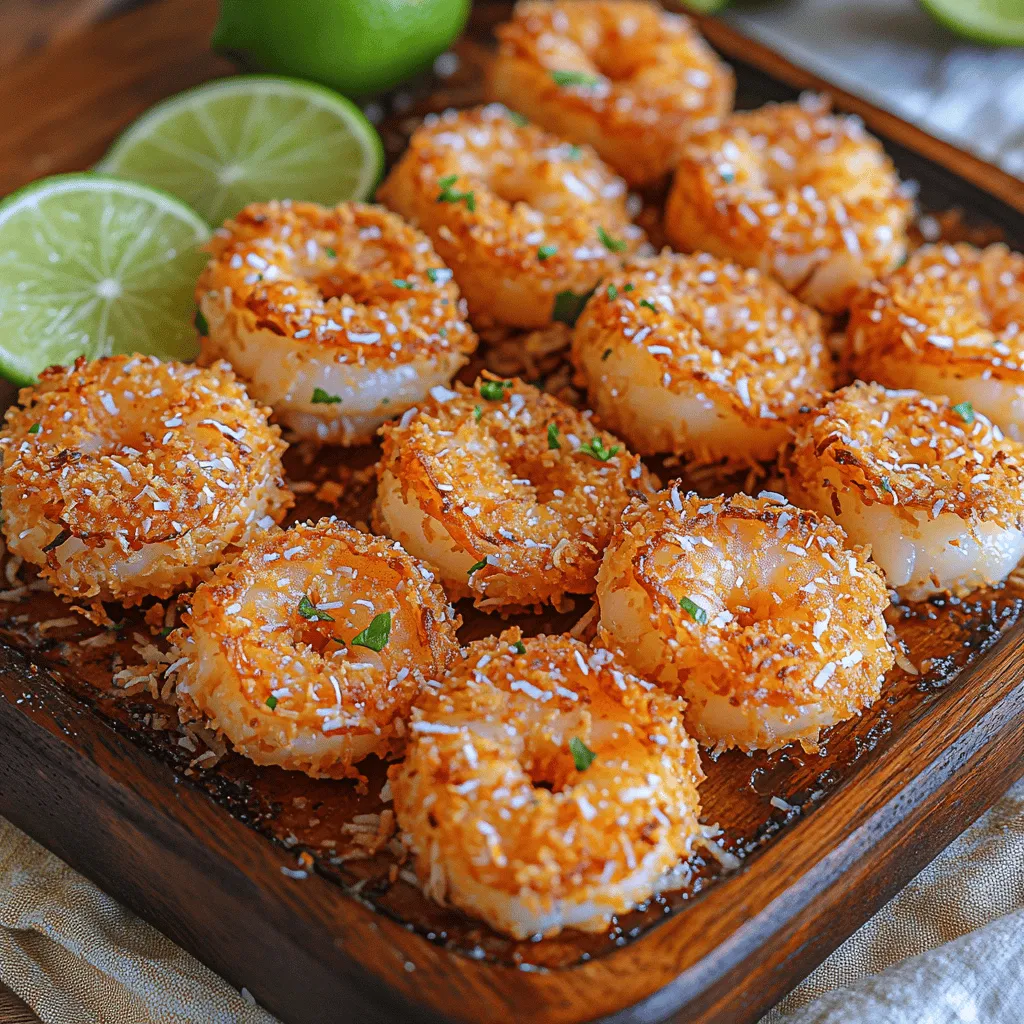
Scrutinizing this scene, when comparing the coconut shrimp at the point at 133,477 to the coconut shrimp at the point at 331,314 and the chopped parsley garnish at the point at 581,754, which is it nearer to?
the coconut shrimp at the point at 331,314

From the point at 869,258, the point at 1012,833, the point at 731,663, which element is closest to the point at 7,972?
the point at 731,663

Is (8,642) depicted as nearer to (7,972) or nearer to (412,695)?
(7,972)

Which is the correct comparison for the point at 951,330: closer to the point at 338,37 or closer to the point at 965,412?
the point at 965,412

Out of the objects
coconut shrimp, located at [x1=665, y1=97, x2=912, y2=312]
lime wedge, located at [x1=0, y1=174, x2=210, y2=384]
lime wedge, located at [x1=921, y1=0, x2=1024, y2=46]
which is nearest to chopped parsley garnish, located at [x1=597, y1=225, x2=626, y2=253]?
coconut shrimp, located at [x1=665, y1=97, x2=912, y2=312]

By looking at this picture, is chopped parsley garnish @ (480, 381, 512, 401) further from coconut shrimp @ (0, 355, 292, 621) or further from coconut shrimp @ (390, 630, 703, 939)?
coconut shrimp @ (390, 630, 703, 939)

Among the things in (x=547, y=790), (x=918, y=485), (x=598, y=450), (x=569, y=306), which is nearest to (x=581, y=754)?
(x=547, y=790)
